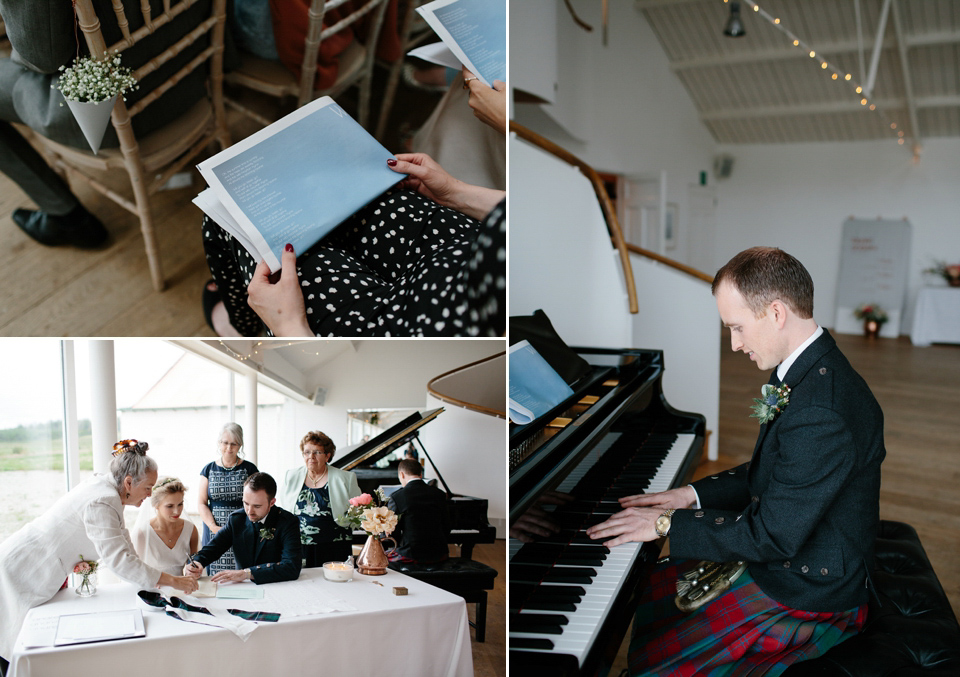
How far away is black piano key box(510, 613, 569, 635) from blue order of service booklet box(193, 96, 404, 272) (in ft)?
2.69

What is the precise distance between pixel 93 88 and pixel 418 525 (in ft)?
3.19

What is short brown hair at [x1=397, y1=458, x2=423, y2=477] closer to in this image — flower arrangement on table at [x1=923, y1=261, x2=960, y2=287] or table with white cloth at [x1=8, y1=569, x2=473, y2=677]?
table with white cloth at [x1=8, y1=569, x2=473, y2=677]

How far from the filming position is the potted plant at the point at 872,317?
33.3 feet

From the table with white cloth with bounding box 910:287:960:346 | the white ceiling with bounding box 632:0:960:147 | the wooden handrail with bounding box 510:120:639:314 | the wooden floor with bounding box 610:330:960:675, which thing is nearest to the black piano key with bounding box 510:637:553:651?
the wooden floor with bounding box 610:330:960:675

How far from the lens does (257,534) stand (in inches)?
50.6

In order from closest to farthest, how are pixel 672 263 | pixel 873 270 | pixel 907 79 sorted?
pixel 672 263 → pixel 907 79 → pixel 873 270

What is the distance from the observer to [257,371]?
1289 mm

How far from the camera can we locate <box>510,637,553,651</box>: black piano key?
1.28m

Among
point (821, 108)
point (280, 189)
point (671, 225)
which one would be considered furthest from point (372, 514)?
point (821, 108)

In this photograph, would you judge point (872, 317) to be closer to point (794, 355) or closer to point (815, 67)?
point (815, 67)

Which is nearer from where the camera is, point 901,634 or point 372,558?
point 372,558

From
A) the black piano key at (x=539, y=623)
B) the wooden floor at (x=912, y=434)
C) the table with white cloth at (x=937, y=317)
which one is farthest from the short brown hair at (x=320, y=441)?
the table with white cloth at (x=937, y=317)

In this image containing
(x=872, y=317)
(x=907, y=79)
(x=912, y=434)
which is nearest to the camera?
(x=912, y=434)

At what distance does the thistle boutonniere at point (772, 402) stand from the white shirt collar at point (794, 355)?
0.04m
